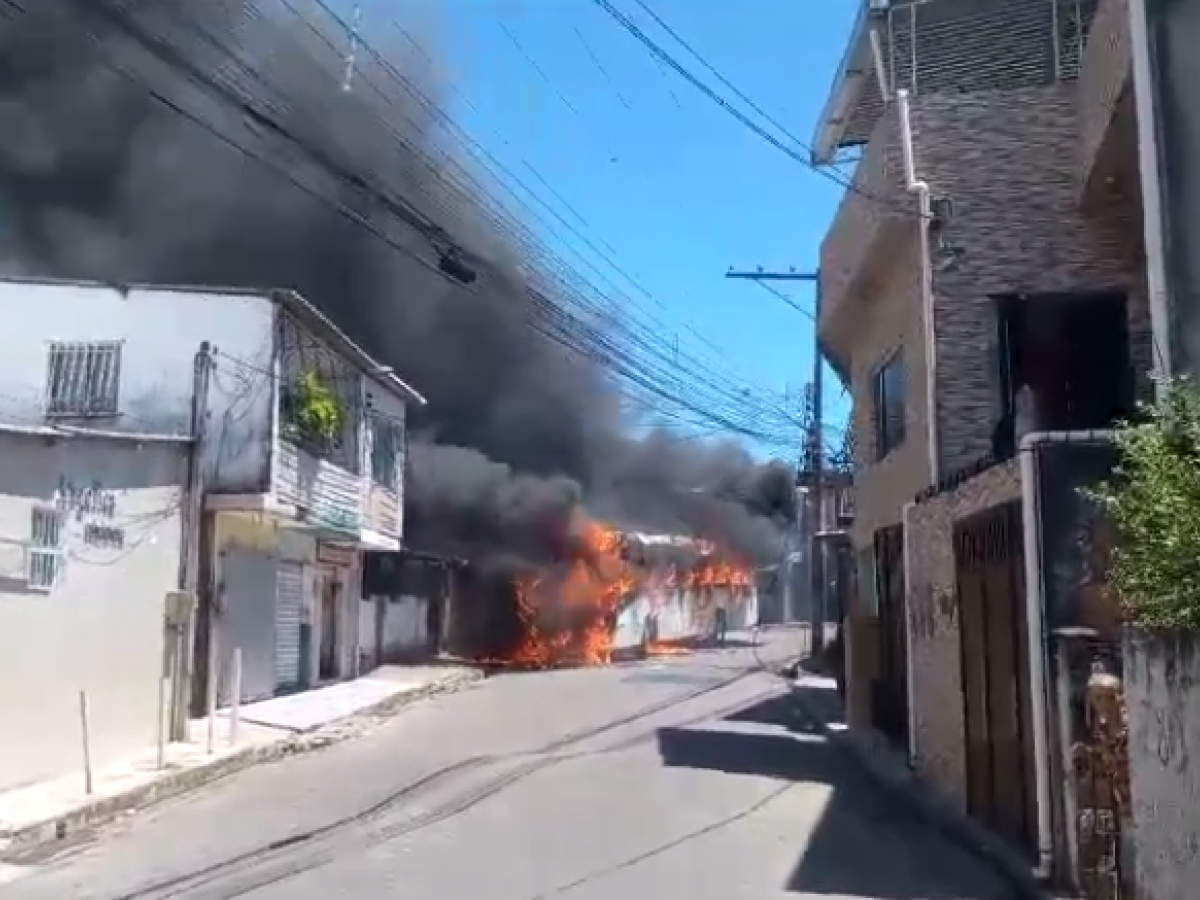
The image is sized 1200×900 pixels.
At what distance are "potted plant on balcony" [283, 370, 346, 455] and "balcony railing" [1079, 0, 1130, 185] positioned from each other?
37.0 ft

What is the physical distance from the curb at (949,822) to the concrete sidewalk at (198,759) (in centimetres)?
625

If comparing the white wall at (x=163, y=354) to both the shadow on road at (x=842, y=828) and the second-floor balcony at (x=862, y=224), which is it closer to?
the shadow on road at (x=842, y=828)

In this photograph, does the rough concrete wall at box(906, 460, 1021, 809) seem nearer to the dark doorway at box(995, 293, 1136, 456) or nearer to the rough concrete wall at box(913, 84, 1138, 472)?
the rough concrete wall at box(913, 84, 1138, 472)

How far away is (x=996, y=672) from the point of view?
990 cm

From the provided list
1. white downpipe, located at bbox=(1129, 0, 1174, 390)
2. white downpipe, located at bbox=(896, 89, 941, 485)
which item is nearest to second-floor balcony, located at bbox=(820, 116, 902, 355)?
white downpipe, located at bbox=(896, 89, 941, 485)

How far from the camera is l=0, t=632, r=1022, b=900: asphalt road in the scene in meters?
8.16

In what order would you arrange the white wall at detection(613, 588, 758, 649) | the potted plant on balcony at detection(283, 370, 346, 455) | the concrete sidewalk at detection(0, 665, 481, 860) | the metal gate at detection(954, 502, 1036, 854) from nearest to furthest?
the metal gate at detection(954, 502, 1036, 854)
the concrete sidewalk at detection(0, 665, 481, 860)
the potted plant on balcony at detection(283, 370, 346, 455)
the white wall at detection(613, 588, 758, 649)

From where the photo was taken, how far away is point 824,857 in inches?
368

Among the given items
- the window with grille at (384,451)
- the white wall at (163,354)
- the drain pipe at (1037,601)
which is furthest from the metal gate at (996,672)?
the window with grille at (384,451)

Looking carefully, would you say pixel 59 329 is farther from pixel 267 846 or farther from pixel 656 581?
pixel 656 581

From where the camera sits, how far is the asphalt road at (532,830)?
26.8ft

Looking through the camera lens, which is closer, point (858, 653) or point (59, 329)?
point (858, 653)

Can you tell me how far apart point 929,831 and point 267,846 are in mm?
4733

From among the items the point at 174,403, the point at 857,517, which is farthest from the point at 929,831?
the point at 174,403
